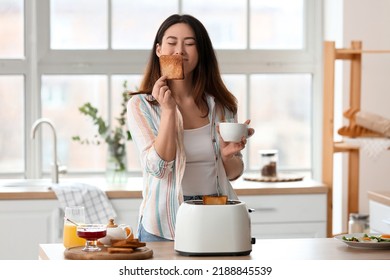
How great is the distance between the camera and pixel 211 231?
2.57 meters

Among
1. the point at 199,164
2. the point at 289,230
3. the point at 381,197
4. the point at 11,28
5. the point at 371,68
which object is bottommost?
the point at 289,230

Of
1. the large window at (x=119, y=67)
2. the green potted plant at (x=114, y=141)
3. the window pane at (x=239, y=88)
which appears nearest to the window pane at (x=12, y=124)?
the large window at (x=119, y=67)

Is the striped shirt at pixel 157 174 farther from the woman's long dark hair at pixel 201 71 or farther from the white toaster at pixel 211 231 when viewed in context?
the white toaster at pixel 211 231

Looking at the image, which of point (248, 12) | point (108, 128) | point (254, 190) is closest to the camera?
point (254, 190)

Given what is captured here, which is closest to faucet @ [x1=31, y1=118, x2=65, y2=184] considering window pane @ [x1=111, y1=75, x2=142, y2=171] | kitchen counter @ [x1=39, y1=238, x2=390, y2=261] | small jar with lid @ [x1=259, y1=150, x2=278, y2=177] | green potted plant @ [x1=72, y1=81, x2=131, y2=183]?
green potted plant @ [x1=72, y1=81, x2=131, y2=183]

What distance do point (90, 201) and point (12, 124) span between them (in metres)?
0.91

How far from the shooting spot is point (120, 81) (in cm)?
495

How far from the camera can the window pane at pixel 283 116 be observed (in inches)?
199

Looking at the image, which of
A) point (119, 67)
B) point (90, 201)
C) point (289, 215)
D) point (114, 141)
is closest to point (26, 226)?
point (90, 201)

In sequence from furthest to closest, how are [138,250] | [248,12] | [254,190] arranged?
1. [248,12]
2. [254,190]
3. [138,250]

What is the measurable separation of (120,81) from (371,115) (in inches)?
57.1

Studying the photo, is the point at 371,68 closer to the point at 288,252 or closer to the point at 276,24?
the point at 276,24

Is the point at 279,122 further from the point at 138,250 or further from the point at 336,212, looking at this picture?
the point at 138,250

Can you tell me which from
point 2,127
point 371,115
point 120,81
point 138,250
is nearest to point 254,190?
point 371,115
